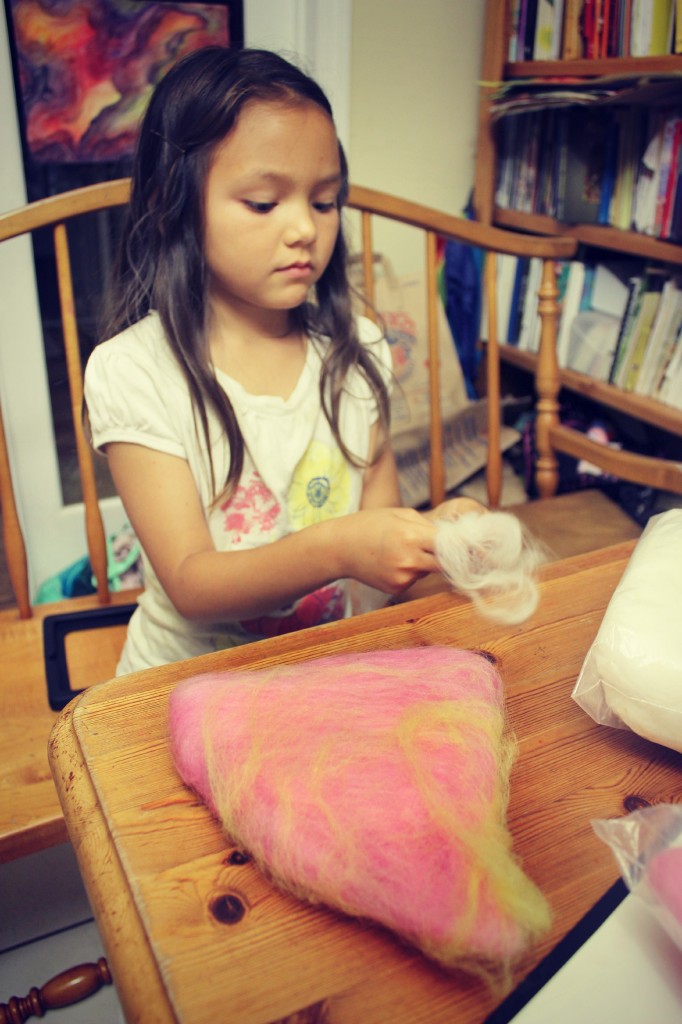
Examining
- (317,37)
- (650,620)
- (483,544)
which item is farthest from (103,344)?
(317,37)

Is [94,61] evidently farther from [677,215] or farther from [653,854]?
[653,854]

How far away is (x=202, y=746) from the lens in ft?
1.58

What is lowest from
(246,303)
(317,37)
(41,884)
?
(41,884)

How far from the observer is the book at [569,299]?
1861mm

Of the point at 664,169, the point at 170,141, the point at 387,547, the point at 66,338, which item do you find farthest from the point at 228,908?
the point at 664,169

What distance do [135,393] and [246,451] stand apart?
5.9 inches

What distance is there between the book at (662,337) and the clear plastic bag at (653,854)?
135 centimetres

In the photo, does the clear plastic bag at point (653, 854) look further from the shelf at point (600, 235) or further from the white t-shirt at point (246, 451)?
the shelf at point (600, 235)

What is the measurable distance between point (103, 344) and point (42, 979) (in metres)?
0.86

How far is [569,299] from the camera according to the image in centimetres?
189

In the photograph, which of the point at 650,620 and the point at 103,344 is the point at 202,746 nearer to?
the point at 650,620

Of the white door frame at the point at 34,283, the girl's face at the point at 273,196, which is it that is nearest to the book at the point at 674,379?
the white door frame at the point at 34,283

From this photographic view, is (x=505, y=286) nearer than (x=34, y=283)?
No

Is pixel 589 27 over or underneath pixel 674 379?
over
